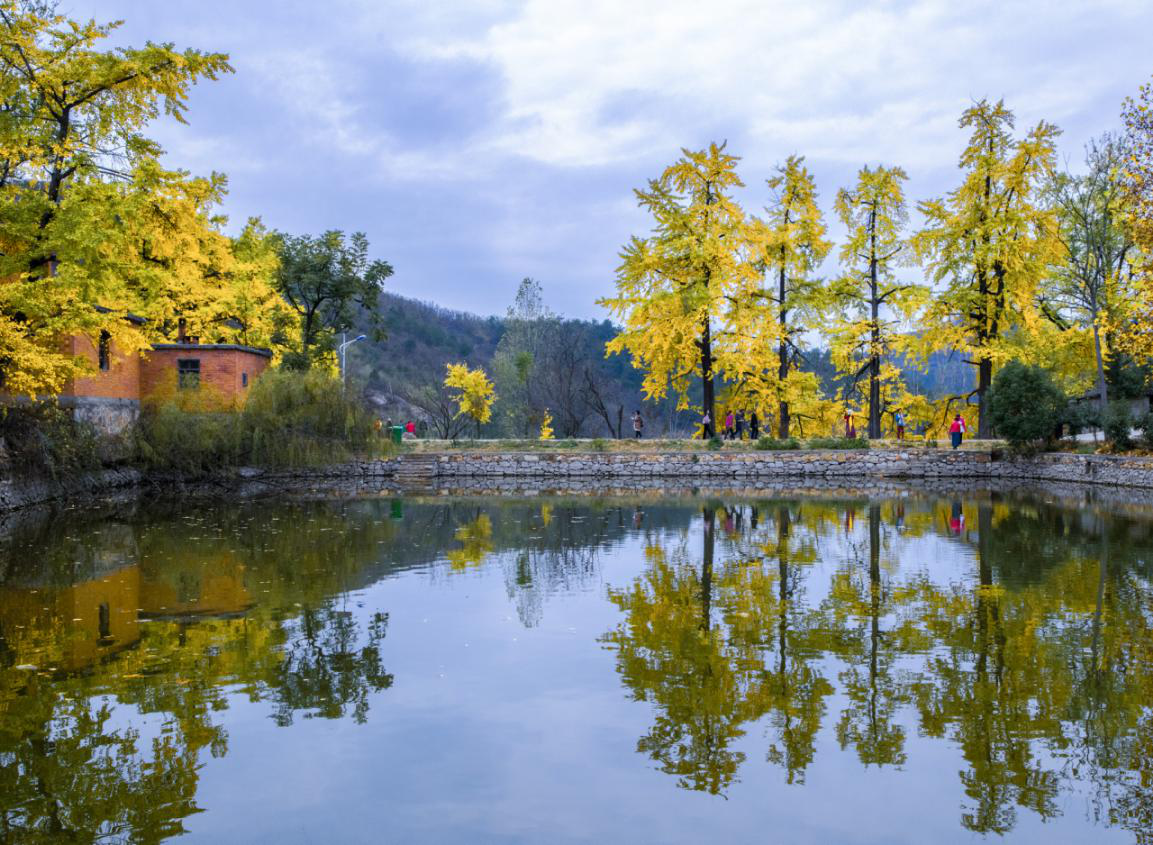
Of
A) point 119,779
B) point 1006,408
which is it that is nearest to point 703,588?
point 119,779

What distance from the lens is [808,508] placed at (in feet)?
74.3

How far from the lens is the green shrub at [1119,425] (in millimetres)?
28516

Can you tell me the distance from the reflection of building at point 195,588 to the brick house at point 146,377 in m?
16.0

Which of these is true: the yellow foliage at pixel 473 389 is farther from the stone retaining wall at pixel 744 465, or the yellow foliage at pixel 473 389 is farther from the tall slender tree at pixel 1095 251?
the tall slender tree at pixel 1095 251

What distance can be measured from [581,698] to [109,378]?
93.1ft

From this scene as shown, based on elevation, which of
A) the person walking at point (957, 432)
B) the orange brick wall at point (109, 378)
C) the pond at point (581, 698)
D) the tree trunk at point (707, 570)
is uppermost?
the orange brick wall at point (109, 378)

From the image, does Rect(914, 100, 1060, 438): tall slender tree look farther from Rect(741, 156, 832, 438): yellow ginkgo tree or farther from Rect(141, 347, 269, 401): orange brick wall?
Rect(141, 347, 269, 401): orange brick wall

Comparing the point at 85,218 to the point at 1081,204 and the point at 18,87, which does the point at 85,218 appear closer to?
the point at 18,87

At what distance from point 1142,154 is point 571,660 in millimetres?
20614


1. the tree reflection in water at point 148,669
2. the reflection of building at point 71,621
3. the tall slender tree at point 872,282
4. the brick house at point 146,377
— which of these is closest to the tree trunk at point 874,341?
the tall slender tree at point 872,282

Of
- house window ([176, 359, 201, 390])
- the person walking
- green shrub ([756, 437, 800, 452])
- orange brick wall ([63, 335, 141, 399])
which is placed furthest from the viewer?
green shrub ([756, 437, 800, 452])

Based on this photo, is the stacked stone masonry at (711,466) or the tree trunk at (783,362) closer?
the stacked stone masonry at (711,466)

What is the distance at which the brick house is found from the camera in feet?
93.6

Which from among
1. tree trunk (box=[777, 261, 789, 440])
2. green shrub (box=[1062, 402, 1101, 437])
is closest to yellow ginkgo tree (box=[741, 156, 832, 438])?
tree trunk (box=[777, 261, 789, 440])
